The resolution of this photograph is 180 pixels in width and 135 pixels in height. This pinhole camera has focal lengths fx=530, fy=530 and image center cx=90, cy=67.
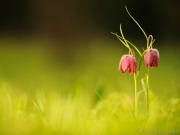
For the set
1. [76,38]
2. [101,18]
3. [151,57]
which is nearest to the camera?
[151,57]

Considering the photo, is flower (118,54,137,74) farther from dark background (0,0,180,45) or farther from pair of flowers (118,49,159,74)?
dark background (0,0,180,45)

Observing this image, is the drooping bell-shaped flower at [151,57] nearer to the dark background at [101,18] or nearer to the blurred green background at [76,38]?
the blurred green background at [76,38]

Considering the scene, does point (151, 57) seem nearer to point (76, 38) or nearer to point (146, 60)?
point (146, 60)

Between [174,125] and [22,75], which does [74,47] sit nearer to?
[22,75]

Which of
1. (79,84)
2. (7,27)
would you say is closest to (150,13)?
(7,27)

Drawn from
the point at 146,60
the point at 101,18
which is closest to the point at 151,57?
the point at 146,60

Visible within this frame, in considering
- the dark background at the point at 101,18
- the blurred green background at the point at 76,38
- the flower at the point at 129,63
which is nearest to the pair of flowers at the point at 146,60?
the flower at the point at 129,63

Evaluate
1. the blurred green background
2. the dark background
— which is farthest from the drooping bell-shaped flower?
the dark background

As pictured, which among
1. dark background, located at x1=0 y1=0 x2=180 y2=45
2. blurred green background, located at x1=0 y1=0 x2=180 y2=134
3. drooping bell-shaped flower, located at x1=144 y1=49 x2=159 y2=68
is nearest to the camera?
drooping bell-shaped flower, located at x1=144 y1=49 x2=159 y2=68
